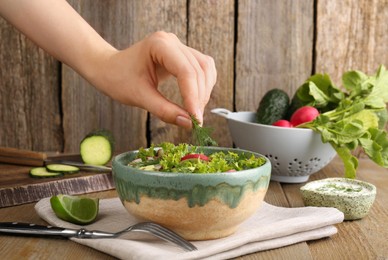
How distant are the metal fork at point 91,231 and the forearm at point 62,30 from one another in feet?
1.49

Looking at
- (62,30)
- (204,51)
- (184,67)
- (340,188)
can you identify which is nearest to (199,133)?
(184,67)

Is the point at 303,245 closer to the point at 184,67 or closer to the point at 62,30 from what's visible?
the point at 184,67

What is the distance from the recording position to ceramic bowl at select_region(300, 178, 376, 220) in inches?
48.8

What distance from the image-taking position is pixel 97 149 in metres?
1.64

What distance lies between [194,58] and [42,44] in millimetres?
447

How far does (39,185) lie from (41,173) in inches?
4.0

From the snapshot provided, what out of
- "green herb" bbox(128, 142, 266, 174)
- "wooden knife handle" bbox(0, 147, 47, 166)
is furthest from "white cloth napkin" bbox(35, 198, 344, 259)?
"wooden knife handle" bbox(0, 147, 47, 166)

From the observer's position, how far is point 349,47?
1998 millimetres

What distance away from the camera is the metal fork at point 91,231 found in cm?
99

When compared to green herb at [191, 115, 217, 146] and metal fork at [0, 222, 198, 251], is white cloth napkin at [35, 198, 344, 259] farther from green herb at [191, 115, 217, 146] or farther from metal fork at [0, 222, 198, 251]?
green herb at [191, 115, 217, 146]

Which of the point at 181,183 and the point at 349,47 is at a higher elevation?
the point at 349,47

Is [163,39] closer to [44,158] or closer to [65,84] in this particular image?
[44,158]

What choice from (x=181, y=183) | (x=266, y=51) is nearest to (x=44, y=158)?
(x=181, y=183)

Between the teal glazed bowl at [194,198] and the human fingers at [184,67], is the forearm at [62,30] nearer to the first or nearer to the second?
the human fingers at [184,67]
